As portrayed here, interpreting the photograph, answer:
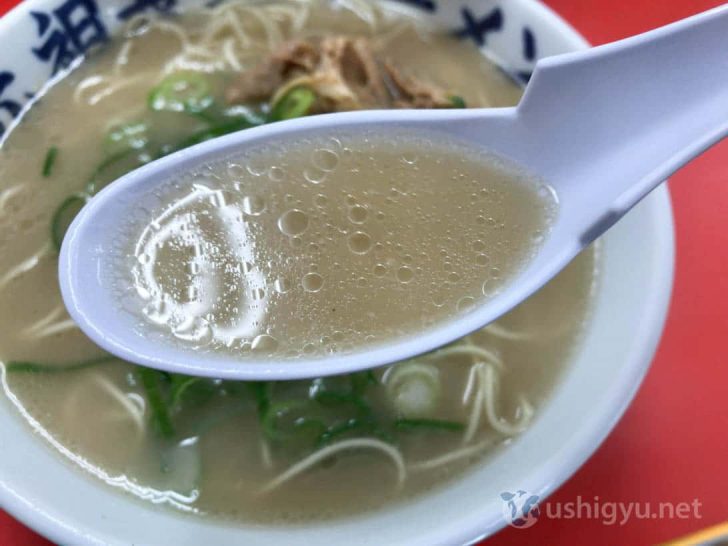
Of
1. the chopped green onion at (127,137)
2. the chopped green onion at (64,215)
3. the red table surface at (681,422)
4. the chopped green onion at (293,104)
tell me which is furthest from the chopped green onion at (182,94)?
the red table surface at (681,422)

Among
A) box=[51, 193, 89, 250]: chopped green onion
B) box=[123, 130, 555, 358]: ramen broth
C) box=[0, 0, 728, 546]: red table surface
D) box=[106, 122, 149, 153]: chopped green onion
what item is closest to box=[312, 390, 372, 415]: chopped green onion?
box=[123, 130, 555, 358]: ramen broth

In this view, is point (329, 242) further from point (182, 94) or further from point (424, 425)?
point (182, 94)

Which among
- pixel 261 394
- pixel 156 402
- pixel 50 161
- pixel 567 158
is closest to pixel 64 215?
pixel 50 161

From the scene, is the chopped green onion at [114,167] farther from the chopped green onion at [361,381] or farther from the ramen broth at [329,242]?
the chopped green onion at [361,381]

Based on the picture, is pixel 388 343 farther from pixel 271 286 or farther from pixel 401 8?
pixel 401 8

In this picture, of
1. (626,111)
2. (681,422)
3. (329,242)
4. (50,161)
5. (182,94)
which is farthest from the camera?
(182,94)

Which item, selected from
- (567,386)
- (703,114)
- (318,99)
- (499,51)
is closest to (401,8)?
(499,51)
